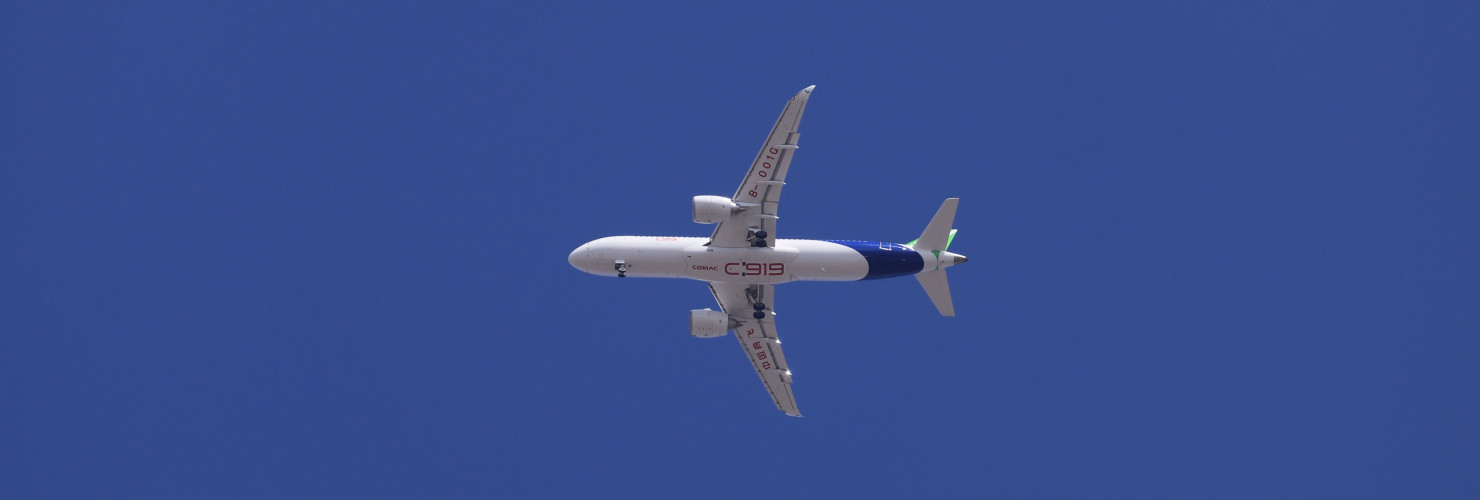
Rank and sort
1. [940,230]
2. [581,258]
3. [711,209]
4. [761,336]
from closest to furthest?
[711,209], [581,258], [940,230], [761,336]

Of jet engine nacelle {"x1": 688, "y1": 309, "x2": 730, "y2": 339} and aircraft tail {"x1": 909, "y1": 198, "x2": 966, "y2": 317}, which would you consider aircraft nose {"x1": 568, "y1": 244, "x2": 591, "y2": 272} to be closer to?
jet engine nacelle {"x1": 688, "y1": 309, "x2": 730, "y2": 339}

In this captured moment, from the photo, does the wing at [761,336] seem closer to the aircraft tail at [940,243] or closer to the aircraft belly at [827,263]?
the aircraft belly at [827,263]

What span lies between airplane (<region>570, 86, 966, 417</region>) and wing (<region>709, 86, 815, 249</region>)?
0.05 m

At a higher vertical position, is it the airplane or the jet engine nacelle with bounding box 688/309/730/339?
the airplane

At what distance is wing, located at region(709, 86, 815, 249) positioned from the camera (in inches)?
2002

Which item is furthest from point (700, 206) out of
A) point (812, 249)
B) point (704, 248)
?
point (812, 249)

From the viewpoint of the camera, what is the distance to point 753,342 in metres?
58.1

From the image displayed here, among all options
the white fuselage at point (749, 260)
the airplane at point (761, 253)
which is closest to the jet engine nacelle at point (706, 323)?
the airplane at point (761, 253)

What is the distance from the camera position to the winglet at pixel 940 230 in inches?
2164

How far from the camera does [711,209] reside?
170ft

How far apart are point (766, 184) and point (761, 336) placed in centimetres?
949

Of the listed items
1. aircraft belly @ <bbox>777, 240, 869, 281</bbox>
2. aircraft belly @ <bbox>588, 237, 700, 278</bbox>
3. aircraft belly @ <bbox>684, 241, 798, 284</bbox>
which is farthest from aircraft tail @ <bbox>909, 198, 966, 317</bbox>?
aircraft belly @ <bbox>588, 237, 700, 278</bbox>

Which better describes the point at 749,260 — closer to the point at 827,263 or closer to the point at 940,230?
the point at 827,263

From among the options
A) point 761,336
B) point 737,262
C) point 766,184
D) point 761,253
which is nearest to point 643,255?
point 737,262
